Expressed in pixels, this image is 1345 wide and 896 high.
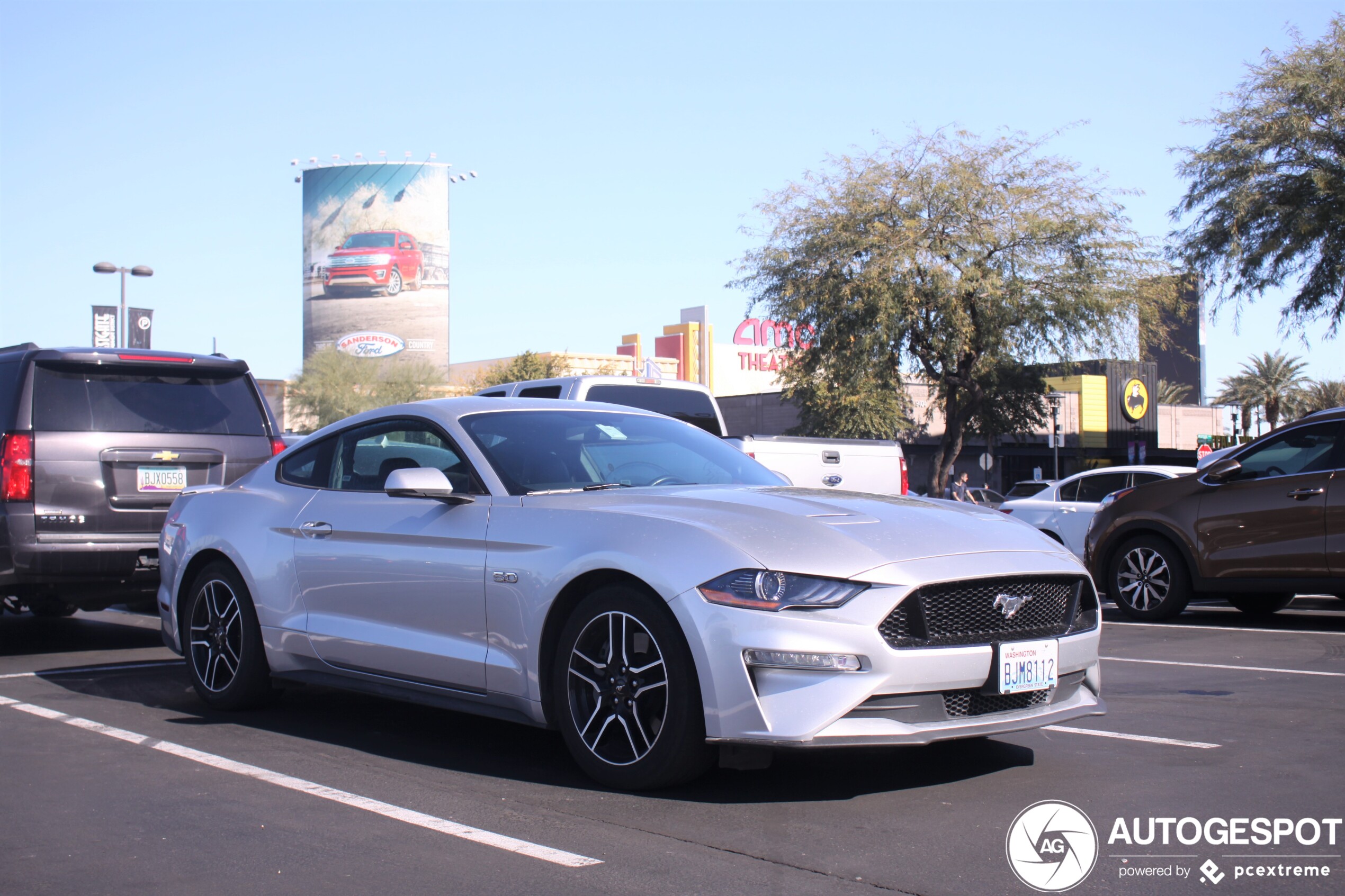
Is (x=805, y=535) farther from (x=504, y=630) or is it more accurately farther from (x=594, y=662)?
(x=504, y=630)

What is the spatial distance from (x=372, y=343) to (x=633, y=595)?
350 feet

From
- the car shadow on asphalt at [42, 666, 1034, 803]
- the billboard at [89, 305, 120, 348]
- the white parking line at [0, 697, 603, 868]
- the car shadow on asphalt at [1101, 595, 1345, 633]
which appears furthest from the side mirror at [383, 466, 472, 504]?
the billboard at [89, 305, 120, 348]

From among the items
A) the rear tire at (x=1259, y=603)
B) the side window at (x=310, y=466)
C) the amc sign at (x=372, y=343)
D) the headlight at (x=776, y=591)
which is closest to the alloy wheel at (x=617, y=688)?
the headlight at (x=776, y=591)

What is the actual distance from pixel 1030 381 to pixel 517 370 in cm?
4460

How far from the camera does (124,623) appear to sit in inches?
441

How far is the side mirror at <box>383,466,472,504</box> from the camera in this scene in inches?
214

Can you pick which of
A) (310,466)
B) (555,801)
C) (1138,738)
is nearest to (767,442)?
(310,466)

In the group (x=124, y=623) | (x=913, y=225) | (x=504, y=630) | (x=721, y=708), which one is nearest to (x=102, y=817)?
(x=504, y=630)

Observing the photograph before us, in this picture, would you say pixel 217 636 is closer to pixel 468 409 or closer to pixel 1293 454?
pixel 468 409

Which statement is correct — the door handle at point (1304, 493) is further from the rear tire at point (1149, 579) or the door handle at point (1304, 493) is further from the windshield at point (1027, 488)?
the windshield at point (1027, 488)

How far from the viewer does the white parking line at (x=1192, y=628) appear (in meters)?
10.3

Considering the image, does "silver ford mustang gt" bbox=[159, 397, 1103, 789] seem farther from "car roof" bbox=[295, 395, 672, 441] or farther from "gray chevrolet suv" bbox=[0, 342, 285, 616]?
"gray chevrolet suv" bbox=[0, 342, 285, 616]

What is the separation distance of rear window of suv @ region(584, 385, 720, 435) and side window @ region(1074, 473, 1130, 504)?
252 inches

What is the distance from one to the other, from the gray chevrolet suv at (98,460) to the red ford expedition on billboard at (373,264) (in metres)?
102
